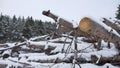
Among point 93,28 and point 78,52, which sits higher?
point 93,28

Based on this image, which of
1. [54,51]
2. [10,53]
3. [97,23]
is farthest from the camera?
[10,53]

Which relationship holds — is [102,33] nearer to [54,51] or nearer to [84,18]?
[84,18]

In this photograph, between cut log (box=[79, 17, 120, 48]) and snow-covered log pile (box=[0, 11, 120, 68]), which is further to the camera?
snow-covered log pile (box=[0, 11, 120, 68])

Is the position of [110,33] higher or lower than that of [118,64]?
higher

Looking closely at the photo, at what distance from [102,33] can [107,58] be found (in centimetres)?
271

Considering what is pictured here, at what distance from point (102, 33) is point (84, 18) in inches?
15.2

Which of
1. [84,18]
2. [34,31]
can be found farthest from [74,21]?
[34,31]

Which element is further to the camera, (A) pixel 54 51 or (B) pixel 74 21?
(A) pixel 54 51

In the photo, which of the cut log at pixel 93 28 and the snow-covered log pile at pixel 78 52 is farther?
the snow-covered log pile at pixel 78 52

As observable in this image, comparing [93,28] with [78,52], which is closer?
[93,28]

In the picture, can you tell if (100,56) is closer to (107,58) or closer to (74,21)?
(107,58)

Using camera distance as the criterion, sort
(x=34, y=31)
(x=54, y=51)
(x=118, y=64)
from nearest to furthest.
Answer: (x=118, y=64), (x=54, y=51), (x=34, y=31)

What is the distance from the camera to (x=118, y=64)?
6355mm

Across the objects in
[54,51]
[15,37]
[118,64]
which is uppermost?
[15,37]
